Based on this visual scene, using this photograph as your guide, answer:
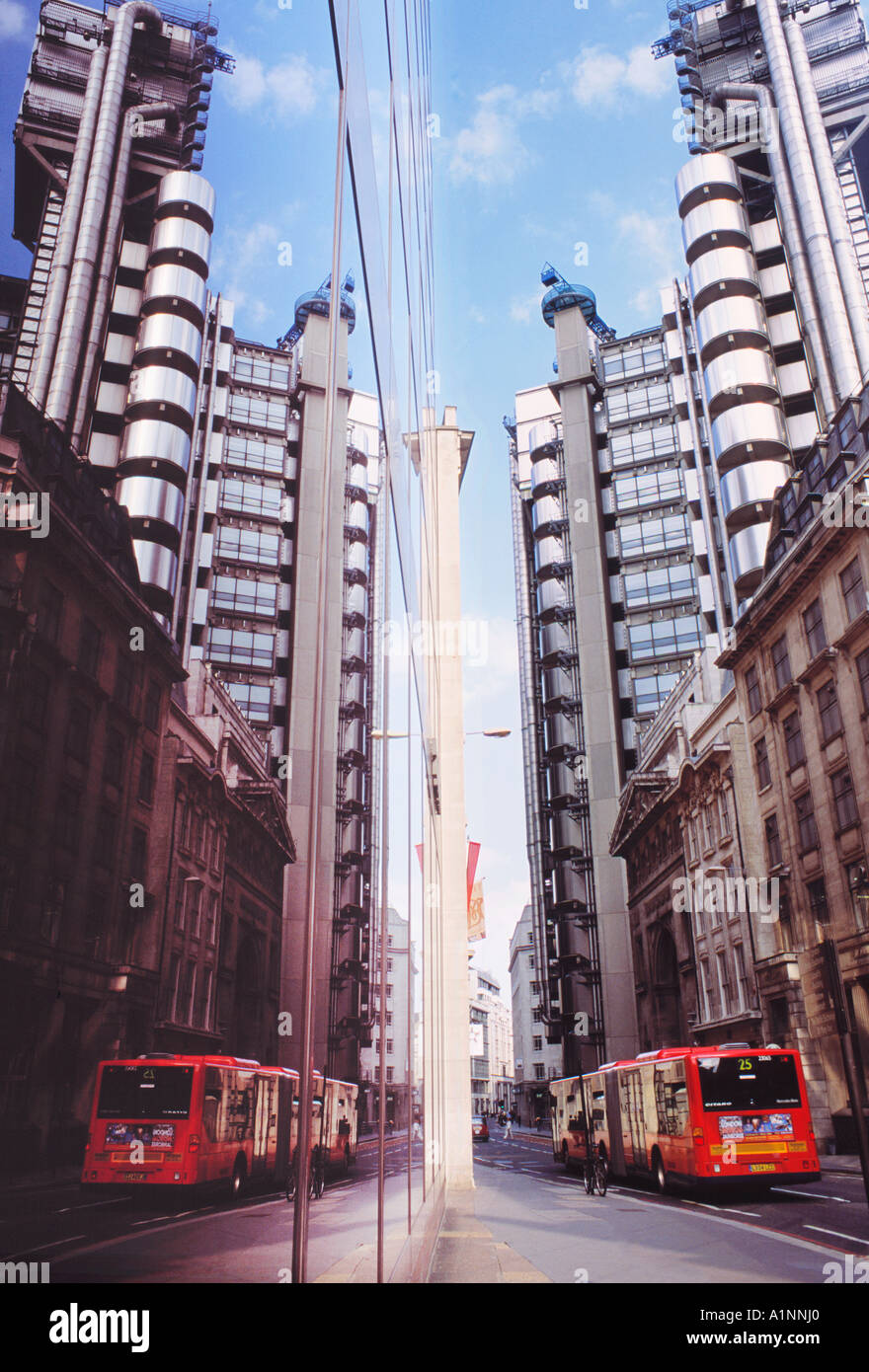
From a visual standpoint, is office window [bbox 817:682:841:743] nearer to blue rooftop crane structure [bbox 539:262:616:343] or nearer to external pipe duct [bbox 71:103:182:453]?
external pipe duct [bbox 71:103:182:453]

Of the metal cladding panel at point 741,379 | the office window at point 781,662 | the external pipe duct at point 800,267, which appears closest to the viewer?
the office window at point 781,662

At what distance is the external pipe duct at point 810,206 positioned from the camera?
185 feet

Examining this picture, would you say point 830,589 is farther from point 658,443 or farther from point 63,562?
point 658,443

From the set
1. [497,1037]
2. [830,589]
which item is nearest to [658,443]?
[830,589]

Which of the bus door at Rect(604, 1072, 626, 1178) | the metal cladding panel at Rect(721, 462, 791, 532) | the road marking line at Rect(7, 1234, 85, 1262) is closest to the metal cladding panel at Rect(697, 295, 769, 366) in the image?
the metal cladding panel at Rect(721, 462, 791, 532)

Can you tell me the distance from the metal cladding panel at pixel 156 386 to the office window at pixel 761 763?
41.8 m

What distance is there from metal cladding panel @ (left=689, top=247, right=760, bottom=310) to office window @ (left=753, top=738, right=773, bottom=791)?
35.6m

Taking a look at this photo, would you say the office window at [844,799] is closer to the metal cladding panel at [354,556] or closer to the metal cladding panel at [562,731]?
the metal cladding panel at [354,556]

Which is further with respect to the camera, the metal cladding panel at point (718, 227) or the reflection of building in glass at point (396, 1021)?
the metal cladding panel at point (718, 227)

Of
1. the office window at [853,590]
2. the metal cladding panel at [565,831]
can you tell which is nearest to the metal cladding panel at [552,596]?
the metal cladding panel at [565,831]

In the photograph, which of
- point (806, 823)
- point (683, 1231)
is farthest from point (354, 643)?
point (806, 823)

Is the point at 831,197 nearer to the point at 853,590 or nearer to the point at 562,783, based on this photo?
the point at 853,590

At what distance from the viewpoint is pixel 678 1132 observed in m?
22.1

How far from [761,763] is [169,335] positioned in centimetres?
4305
